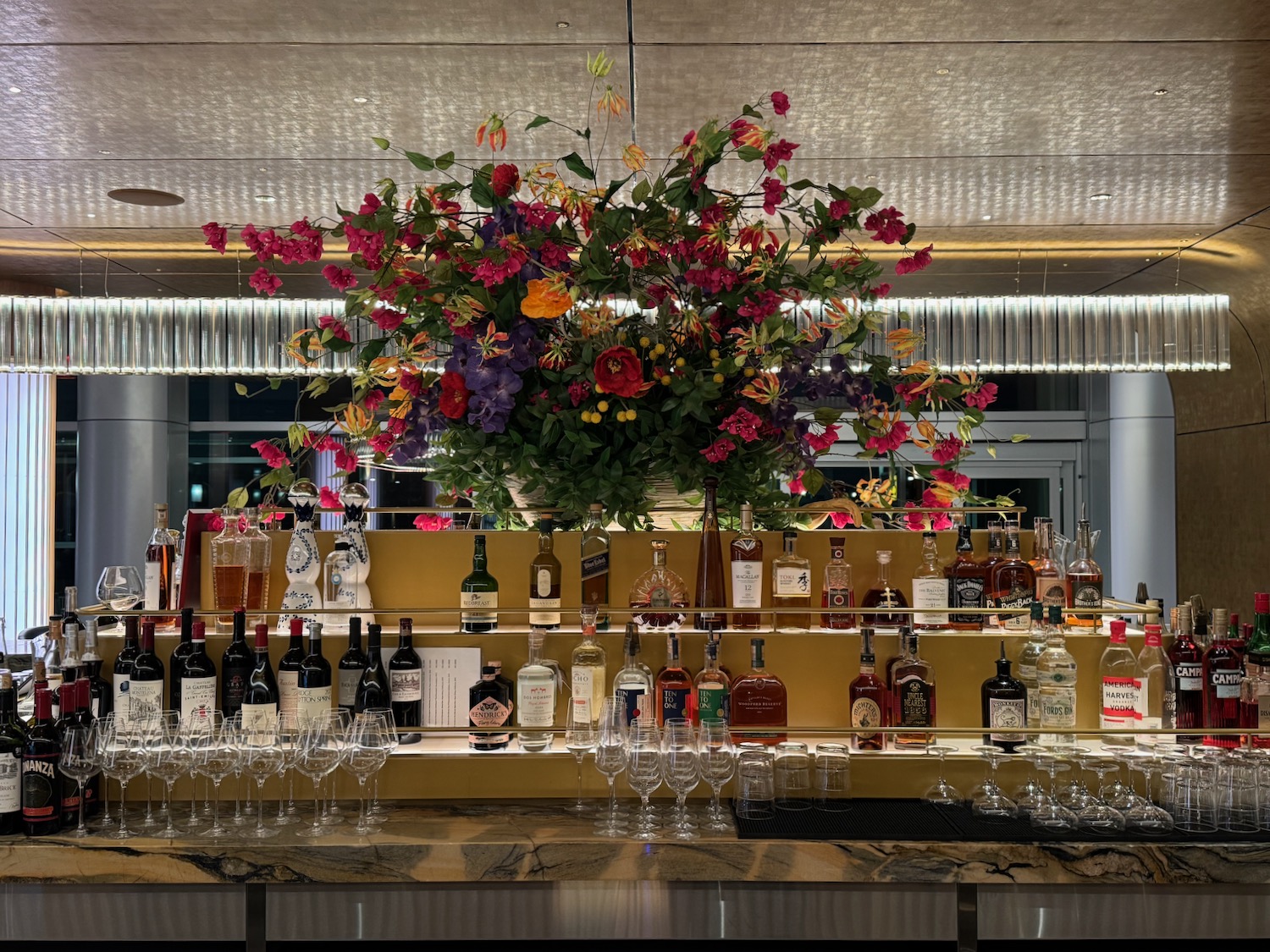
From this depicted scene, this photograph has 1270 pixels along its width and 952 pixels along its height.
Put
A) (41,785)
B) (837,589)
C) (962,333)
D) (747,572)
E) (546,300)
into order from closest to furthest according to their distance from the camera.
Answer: (546,300) < (41,785) < (747,572) < (837,589) < (962,333)

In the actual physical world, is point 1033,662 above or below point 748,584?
below

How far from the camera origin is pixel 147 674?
86.2 inches

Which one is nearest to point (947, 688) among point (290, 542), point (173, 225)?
point (290, 542)

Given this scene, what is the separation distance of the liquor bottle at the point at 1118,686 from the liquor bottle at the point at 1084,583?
0.26 feet

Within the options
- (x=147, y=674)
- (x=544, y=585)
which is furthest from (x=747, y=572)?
(x=147, y=674)

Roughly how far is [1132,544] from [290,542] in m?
6.14

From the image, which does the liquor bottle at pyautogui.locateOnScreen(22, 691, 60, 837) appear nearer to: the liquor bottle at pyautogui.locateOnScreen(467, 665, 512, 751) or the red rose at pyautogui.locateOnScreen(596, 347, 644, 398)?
the liquor bottle at pyautogui.locateOnScreen(467, 665, 512, 751)

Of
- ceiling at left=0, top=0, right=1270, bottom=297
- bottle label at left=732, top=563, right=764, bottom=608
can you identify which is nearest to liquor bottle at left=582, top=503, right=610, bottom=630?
bottle label at left=732, top=563, right=764, bottom=608

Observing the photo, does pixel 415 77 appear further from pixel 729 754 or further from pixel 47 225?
pixel 47 225

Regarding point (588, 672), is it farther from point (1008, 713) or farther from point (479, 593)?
point (1008, 713)

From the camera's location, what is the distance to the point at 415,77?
3182 millimetres

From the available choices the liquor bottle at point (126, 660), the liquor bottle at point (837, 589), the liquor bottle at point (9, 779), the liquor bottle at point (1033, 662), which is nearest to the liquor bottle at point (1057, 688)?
the liquor bottle at point (1033, 662)

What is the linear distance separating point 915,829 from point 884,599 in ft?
1.65

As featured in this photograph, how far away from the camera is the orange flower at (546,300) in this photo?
6.23 feet
